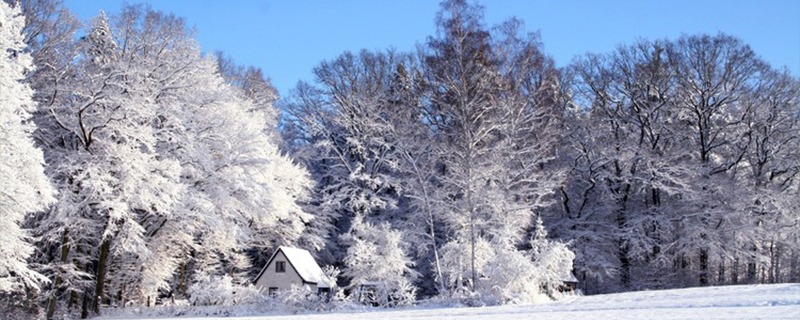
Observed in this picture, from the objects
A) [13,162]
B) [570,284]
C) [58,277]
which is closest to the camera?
[13,162]

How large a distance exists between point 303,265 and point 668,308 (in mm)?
19059

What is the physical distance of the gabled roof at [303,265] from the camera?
106 ft

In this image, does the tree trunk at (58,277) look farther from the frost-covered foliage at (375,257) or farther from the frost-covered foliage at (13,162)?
the frost-covered foliage at (375,257)

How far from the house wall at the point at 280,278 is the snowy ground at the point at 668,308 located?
12290 millimetres

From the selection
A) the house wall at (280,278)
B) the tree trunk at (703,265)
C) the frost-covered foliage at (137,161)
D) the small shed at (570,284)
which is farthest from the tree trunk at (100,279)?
the tree trunk at (703,265)

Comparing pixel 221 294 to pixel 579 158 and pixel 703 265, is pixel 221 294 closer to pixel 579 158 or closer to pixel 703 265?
pixel 579 158

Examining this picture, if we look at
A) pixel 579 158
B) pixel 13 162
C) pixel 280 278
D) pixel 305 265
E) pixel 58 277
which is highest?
pixel 579 158

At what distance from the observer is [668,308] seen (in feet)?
57.3

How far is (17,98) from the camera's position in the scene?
685 inches

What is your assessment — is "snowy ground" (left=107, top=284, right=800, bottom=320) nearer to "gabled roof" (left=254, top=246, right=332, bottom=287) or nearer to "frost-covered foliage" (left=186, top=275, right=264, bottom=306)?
"frost-covered foliage" (left=186, top=275, right=264, bottom=306)

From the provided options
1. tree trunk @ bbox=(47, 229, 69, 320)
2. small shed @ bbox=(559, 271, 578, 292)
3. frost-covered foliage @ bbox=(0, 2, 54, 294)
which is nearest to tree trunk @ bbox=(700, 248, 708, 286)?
small shed @ bbox=(559, 271, 578, 292)

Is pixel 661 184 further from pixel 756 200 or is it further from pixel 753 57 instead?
pixel 753 57

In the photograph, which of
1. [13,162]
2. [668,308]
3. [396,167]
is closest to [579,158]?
[396,167]

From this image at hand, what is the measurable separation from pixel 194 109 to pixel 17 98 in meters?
9.57
